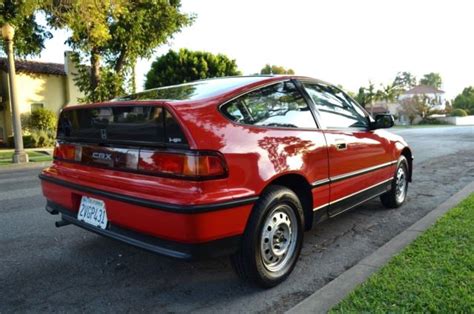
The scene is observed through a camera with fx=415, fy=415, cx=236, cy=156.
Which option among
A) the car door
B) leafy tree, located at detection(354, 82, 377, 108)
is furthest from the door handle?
leafy tree, located at detection(354, 82, 377, 108)

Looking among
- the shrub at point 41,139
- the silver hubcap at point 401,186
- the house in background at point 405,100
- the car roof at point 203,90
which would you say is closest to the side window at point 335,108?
the car roof at point 203,90

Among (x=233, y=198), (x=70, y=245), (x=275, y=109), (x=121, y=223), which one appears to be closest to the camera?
(x=233, y=198)

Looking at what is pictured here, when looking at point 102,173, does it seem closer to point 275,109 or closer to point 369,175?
point 275,109

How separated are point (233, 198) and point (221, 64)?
27430 millimetres

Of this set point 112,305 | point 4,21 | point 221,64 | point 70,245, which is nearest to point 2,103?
point 4,21

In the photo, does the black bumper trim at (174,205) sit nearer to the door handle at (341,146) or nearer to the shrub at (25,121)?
the door handle at (341,146)

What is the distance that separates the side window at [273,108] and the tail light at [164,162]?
44 cm

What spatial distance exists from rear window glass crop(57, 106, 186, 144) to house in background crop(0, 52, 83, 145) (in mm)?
20627

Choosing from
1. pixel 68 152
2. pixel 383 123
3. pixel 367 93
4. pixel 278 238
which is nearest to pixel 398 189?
pixel 383 123

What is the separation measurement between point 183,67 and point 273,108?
2608 cm

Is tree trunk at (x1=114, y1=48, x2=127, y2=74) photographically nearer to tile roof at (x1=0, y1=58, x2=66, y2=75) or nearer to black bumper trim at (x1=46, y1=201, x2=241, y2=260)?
tile roof at (x1=0, y1=58, x2=66, y2=75)

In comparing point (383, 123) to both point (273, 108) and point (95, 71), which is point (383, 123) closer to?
point (273, 108)

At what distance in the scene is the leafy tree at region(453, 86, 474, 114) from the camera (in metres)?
73.8

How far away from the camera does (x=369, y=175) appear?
4418 mm
